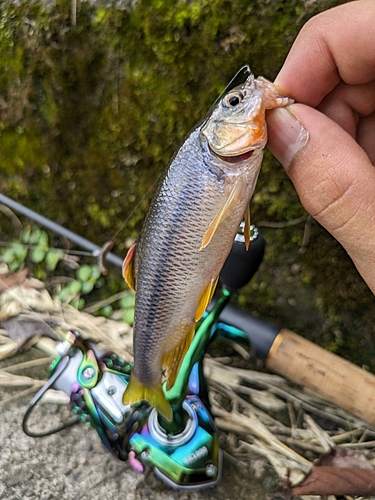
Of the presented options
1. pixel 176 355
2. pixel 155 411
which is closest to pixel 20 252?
pixel 155 411

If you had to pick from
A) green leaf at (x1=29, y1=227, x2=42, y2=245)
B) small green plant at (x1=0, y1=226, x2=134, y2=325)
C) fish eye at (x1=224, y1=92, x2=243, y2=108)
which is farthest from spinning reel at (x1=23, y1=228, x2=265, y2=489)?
green leaf at (x1=29, y1=227, x2=42, y2=245)

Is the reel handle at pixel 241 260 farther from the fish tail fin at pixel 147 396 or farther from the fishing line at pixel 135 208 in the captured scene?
the fishing line at pixel 135 208

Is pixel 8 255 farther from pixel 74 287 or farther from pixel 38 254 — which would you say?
pixel 74 287

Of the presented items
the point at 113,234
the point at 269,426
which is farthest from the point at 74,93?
the point at 269,426

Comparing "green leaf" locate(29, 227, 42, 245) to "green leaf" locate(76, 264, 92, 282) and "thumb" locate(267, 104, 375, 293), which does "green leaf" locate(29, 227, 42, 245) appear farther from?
"thumb" locate(267, 104, 375, 293)

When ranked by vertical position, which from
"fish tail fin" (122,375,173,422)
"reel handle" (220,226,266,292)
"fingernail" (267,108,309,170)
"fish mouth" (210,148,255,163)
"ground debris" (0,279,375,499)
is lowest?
"ground debris" (0,279,375,499)
